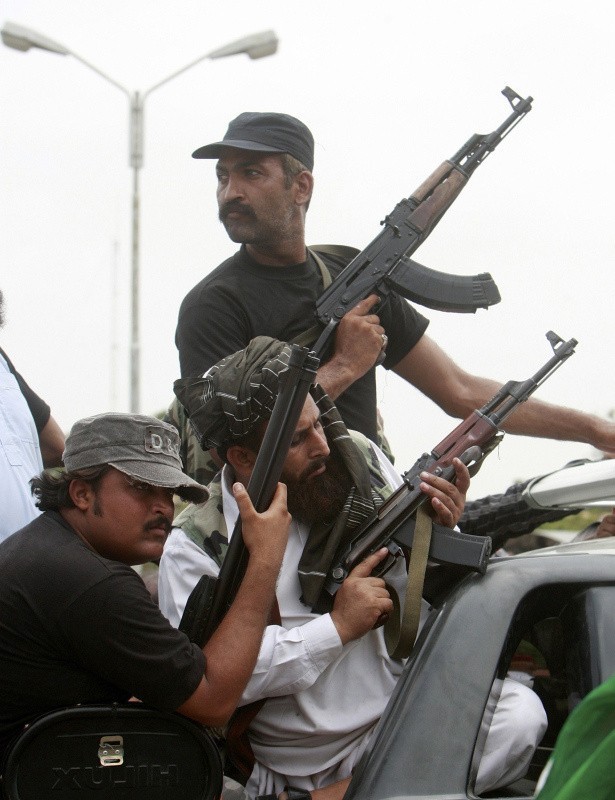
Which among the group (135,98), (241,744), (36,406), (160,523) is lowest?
(241,744)

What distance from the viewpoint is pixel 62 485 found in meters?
2.74

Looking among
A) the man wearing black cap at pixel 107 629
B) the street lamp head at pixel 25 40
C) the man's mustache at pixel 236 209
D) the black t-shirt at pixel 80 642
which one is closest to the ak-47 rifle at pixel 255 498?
the man wearing black cap at pixel 107 629

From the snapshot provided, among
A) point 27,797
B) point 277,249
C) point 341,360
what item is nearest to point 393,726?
point 27,797

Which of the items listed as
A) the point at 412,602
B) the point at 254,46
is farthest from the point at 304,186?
the point at 254,46

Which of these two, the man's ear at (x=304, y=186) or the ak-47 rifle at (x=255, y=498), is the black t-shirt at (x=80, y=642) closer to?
the ak-47 rifle at (x=255, y=498)

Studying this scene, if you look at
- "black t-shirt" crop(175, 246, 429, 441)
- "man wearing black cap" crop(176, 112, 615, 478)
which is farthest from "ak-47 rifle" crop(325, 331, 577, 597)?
"black t-shirt" crop(175, 246, 429, 441)

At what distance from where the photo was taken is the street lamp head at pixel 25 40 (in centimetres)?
1427

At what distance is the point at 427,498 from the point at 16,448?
1.32 metres

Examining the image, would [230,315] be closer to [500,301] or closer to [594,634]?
[500,301]

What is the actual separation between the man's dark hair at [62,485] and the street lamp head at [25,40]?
1266cm

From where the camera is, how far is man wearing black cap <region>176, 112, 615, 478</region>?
361cm

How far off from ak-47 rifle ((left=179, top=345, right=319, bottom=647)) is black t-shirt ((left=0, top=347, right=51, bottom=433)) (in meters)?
1.41

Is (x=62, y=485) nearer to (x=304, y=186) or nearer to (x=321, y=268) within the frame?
(x=321, y=268)

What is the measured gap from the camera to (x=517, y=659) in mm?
2947
